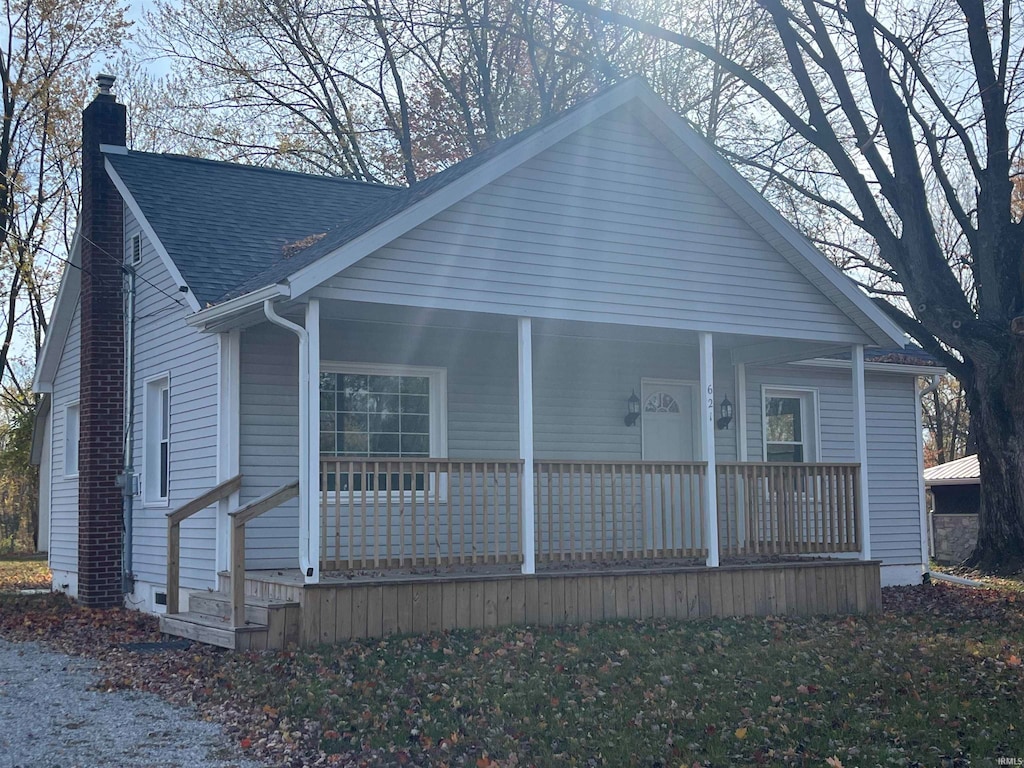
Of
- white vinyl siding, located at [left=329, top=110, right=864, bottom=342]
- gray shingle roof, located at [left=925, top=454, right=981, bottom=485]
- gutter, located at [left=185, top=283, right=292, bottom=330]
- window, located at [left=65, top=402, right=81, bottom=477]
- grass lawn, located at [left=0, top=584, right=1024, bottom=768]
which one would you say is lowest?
grass lawn, located at [left=0, top=584, right=1024, bottom=768]

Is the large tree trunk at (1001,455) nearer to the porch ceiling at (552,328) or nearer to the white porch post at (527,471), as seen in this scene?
the porch ceiling at (552,328)

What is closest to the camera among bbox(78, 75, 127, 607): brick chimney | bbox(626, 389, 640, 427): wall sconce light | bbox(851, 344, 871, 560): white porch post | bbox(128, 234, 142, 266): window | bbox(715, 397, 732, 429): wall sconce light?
bbox(851, 344, 871, 560): white porch post

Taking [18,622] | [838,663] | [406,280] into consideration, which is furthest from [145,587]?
[838,663]

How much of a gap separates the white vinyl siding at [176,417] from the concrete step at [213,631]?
2.90 ft

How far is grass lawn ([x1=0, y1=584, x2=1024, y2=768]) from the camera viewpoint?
6.50 meters

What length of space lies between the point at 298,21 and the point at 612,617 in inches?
773

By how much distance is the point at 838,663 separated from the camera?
8578 mm

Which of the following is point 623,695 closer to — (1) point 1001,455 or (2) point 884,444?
(2) point 884,444

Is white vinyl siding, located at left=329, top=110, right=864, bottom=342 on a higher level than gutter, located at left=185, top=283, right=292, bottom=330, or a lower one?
higher

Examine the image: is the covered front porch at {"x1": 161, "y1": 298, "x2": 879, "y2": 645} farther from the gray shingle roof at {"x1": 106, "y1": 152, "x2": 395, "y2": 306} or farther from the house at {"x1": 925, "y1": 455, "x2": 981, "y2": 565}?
the house at {"x1": 925, "y1": 455, "x2": 981, "y2": 565}

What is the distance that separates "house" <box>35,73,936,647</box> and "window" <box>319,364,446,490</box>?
25 mm

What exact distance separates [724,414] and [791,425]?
167cm

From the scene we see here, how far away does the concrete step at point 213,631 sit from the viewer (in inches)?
367

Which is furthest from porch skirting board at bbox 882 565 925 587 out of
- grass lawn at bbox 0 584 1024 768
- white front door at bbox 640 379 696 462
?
grass lawn at bbox 0 584 1024 768
